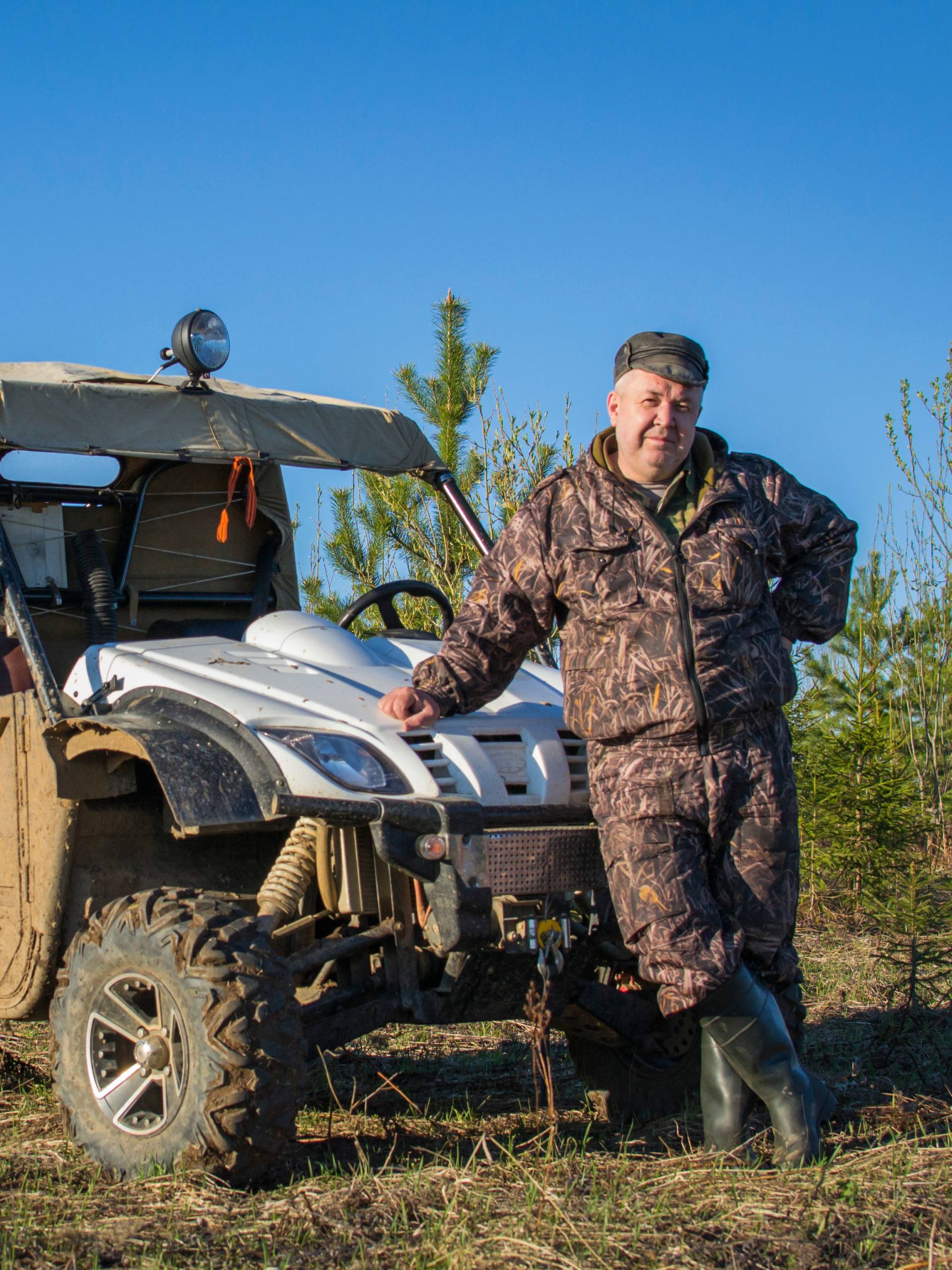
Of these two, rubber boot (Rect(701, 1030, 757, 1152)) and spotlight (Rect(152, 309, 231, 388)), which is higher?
spotlight (Rect(152, 309, 231, 388))

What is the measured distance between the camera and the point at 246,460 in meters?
5.21

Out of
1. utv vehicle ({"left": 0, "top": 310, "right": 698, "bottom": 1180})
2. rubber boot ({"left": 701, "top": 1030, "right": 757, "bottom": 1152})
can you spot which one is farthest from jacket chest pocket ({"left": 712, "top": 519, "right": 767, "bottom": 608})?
rubber boot ({"left": 701, "top": 1030, "right": 757, "bottom": 1152})

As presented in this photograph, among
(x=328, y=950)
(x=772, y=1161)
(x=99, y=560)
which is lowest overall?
(x=772, y=1161)

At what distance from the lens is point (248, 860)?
4.34 meters

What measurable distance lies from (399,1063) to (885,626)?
188 inches

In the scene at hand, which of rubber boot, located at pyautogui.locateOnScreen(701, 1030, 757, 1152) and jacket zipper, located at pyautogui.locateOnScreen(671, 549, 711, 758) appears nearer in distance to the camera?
jacket zipper, located at pyautogui.locateOnScreen(671, 549, 711, 758)

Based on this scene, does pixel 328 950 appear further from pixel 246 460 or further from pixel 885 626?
pixel 885 626

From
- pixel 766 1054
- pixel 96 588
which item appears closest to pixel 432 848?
pixel 766 1054

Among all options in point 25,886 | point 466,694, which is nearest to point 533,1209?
point 466,694

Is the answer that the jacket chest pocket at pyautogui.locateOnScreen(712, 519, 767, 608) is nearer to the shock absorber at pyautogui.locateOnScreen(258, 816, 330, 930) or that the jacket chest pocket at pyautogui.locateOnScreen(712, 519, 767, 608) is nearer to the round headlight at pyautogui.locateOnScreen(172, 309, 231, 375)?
the shock absorber at pyautogui.locateOnScreen(258, 816, 330, 930)

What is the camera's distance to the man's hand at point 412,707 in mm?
3789

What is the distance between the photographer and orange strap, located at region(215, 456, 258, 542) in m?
5.13

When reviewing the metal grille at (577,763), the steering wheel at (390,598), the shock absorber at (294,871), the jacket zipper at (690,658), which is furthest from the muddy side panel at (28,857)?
the jacket zipper at (690,658)

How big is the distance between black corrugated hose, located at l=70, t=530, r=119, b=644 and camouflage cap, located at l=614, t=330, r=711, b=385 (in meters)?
2.04
